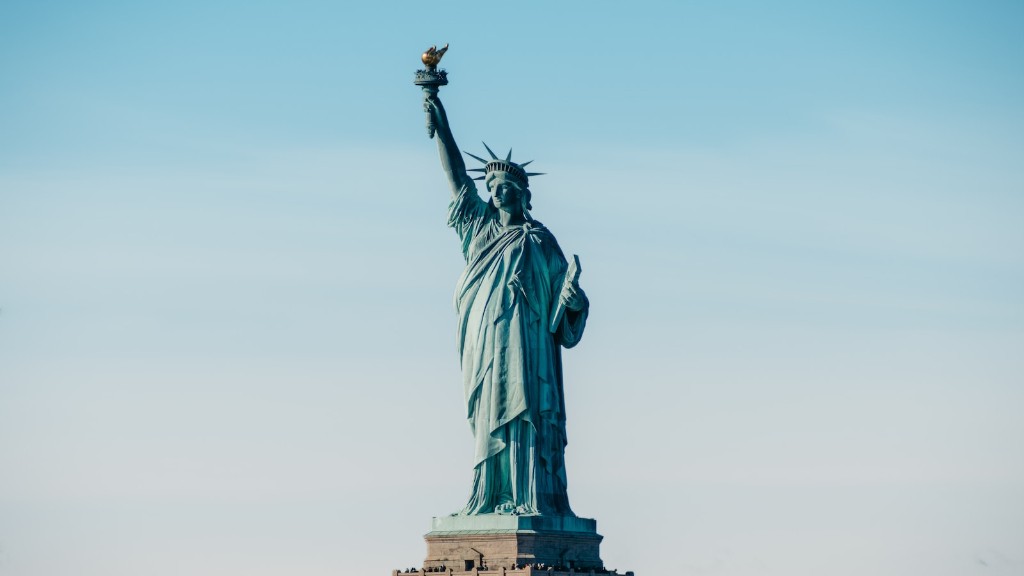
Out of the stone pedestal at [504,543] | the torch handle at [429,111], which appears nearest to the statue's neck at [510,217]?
the torch handle at [429,111]

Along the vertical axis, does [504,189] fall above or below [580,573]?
above

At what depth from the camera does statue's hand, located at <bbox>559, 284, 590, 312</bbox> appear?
56.0m


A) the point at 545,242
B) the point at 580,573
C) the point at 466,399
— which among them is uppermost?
the point at 545,242

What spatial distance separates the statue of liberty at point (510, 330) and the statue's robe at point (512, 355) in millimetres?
22

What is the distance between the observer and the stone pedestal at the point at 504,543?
178 feet

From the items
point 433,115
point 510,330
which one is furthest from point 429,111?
point 510,330

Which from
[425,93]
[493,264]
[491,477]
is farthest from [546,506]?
[425,93]

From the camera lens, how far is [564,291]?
56.1 meters

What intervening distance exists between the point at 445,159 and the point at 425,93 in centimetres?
153

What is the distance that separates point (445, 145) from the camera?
5691 cm

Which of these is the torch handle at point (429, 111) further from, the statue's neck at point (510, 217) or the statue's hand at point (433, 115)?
the statue's neck at point (510, 217)

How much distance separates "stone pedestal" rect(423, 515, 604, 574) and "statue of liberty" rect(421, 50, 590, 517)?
1.24 feet

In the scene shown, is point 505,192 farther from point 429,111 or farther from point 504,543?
point 504,543

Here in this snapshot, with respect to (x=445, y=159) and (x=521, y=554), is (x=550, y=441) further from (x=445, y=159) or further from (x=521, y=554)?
(x=445, y=159)
